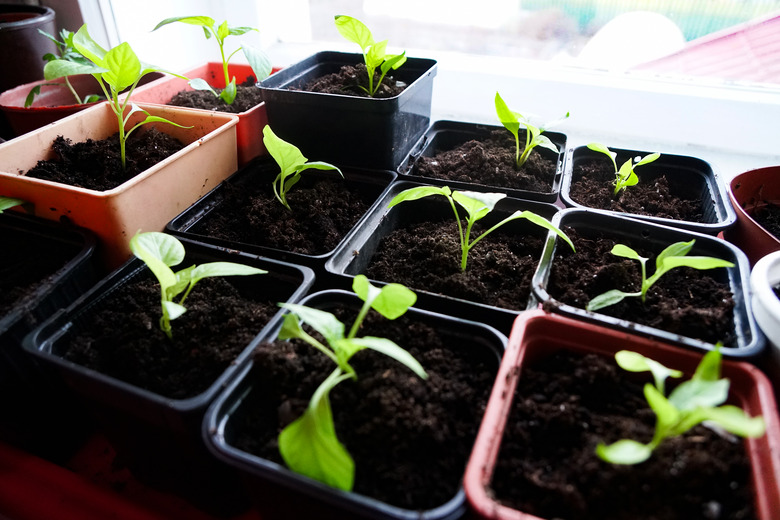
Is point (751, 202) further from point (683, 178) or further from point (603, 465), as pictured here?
point (603, 465)

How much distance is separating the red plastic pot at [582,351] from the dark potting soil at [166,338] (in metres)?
0.34

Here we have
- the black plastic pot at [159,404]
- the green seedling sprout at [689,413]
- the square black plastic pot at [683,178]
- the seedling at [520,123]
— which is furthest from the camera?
the seedling at [520,123]

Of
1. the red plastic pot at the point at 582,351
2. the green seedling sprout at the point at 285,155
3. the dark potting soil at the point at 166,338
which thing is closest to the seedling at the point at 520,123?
the green seedling sprout at the point at 285,155

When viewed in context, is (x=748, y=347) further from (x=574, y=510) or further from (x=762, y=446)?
(x=574, y=510)

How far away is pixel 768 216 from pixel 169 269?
1093mm

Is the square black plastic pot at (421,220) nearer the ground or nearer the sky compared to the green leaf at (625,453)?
nearer the ground

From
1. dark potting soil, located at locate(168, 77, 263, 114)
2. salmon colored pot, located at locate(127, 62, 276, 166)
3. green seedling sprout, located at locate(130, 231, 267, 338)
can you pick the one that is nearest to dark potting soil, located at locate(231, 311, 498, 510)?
green seedling sprout, located at locate(130, 231, 267, 338)

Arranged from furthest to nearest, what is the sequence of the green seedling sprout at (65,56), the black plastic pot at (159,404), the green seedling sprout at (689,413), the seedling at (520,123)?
the green seedling sprout at (65,56) < the seedling at (520,123) < the black plastic pot at (159,404) < the green seedling sprout at (689,413)

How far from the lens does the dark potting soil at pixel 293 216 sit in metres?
0.91

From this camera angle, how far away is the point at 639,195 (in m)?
1.06

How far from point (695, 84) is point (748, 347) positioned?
92cm

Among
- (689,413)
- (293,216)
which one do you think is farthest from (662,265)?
(293,216)

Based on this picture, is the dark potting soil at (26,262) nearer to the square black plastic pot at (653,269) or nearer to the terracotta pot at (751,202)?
the square black plastic pot at (653,269)

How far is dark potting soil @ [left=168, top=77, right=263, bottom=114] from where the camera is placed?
4.12 ft
